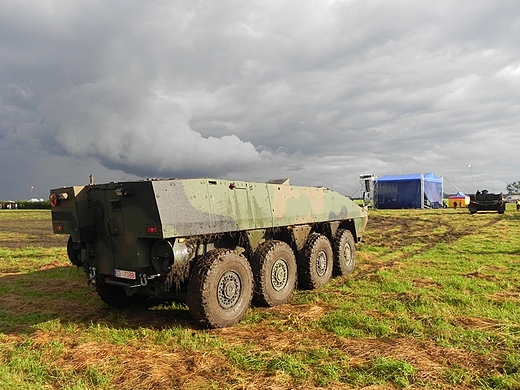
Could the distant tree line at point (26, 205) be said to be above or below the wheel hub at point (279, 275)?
above

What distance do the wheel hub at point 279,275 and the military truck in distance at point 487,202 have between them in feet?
85.5

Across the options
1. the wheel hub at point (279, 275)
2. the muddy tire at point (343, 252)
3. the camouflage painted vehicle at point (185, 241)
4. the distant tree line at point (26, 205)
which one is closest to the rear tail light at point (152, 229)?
the camouflage painted vehicle at point (185, 241)

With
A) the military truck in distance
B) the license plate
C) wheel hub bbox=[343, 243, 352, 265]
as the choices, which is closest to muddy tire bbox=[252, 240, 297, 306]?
the license plate

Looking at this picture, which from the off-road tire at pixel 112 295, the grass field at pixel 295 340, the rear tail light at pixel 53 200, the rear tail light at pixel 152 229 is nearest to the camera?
the grass field at pixel 295 340

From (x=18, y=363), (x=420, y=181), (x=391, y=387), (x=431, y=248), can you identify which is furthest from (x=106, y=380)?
(x=420, y=181)

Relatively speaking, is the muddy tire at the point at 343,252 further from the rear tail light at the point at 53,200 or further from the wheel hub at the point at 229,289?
the rear tail light at the point at 53,200

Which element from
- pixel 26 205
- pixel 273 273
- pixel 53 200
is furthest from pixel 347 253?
pixel 26 205

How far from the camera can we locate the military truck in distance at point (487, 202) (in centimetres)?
2748

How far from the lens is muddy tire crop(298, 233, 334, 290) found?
7.34 meters

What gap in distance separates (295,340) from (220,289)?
118 centimetres

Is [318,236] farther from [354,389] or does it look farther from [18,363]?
[18,363]

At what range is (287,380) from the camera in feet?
12.1

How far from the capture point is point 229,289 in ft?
17.6

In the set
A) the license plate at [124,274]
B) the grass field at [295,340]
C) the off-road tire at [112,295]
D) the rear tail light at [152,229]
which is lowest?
the grass field at [295,340]
